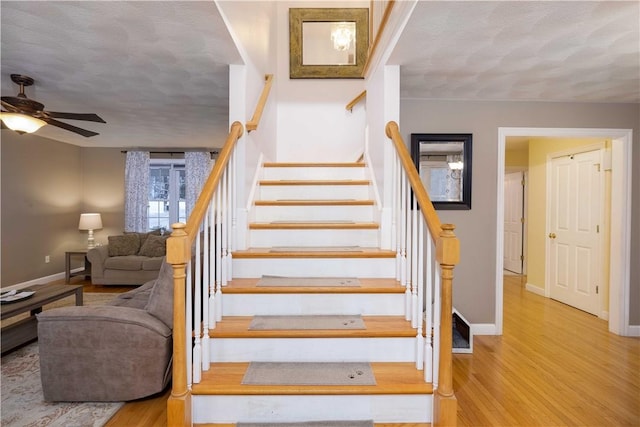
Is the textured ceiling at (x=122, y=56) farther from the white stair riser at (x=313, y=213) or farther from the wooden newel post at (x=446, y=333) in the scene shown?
the wooden newel post at (x=446, y=333)

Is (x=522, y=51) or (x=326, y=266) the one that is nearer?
(x=522, y=51)

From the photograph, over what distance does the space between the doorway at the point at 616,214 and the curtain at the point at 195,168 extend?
5.18 meters

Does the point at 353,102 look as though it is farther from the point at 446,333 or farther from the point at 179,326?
the point at 179,326

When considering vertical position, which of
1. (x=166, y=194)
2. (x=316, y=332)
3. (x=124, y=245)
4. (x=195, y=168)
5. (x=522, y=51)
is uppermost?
(x=522, y=51)

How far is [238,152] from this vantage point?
2.54 metres

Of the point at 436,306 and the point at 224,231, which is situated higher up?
the point at 224,231

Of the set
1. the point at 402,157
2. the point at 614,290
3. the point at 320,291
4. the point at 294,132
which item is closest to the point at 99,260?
the point at 294,132

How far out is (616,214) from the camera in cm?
342

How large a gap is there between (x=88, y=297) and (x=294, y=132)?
360 centimetres

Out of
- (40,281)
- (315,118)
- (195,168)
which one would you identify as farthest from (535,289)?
(40,281)

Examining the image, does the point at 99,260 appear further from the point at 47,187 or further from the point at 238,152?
the point at 238,152

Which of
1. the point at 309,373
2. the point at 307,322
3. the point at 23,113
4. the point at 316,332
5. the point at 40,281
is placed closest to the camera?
the point at 309,373

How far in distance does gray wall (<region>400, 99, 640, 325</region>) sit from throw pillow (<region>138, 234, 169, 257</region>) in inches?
165

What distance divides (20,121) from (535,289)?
21.7ft
